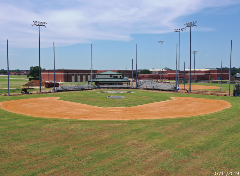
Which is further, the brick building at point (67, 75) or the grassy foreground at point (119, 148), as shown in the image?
the brick building at point (67, 75)

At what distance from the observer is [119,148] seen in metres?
13.0

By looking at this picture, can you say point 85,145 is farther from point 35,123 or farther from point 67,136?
point 35,123

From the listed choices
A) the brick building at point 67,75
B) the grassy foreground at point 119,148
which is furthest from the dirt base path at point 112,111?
the brick building at point 67,75

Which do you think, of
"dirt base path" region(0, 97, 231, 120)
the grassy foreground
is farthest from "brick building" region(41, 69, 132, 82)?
the grassy foreground

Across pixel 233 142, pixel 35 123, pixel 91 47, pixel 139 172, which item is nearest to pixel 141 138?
pixel 139 172

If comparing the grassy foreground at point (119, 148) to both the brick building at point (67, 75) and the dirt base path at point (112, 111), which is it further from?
the brick building at point (67, 75)

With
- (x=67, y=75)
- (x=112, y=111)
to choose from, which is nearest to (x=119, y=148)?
(x=112, y=111)

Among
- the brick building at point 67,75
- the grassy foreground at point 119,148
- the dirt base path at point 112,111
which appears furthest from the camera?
the brick building at point 67,75

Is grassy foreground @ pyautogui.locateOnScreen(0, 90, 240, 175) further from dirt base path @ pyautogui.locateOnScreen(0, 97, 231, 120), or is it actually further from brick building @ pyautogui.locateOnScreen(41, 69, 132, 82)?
brick building @ pyautogui.locateOnScreen(41, 69, 132, 82)

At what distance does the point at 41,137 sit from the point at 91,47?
2442 inches

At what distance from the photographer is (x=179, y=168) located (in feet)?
34.0

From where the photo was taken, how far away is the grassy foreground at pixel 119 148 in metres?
10.4

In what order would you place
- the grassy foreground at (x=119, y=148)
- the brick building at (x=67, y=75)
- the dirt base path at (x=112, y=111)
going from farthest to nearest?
the brick building at (x=67, y=75) → the dirt base path at (x=112, y=111) → the grassy foreground at (x=119, y=148)

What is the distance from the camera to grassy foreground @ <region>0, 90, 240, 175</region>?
34.0ft
